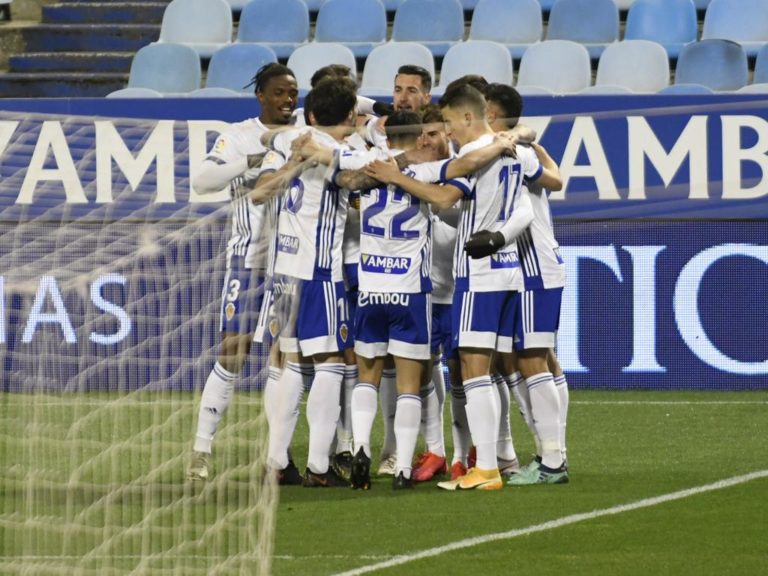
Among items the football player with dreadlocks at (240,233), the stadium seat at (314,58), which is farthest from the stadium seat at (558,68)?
the football player with dreadlocks at (240,233)

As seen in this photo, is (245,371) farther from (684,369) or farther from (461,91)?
(684,369)

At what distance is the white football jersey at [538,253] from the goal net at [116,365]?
1304mm

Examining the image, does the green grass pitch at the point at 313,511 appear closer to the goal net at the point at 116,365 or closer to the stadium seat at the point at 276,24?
the goal net at the point at 116,365

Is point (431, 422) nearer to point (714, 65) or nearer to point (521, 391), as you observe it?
point (521, 391)

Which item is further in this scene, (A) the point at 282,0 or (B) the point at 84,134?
(A) the point at 282,0

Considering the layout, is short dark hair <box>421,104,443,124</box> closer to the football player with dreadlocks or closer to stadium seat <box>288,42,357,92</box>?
the football player with dreadlocks

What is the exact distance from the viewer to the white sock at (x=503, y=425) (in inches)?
301

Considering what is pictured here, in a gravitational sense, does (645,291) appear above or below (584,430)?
above

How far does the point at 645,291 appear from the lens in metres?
10.5

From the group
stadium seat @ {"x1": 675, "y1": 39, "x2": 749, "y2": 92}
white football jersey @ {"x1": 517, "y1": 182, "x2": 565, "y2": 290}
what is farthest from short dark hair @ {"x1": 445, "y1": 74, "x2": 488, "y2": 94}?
stadium seat @ {"x1": 675, "y1": 39, "x2": 749, "y2": 92}

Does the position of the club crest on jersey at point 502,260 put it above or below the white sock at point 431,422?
above

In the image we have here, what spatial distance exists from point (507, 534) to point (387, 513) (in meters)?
0.64

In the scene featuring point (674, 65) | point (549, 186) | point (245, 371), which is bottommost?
point (245, 371)

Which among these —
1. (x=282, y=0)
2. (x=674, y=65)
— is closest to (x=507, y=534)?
(x=674, y=65)
